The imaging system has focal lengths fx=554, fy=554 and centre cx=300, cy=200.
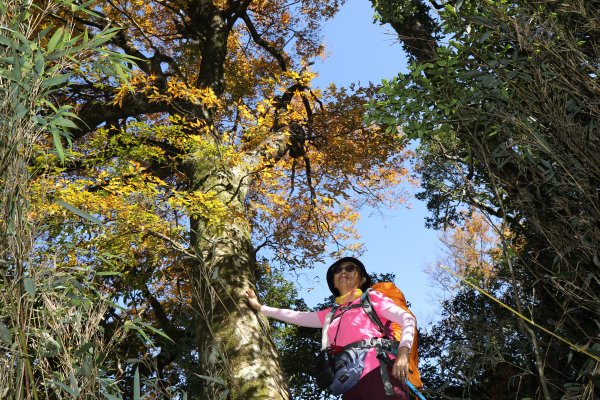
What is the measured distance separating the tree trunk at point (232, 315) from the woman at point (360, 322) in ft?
2.31

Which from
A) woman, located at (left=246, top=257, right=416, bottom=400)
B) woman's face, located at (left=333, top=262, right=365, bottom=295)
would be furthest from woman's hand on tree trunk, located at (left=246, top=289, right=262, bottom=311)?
woman's face, located at (left=333, top=262, right=365, bottom=295)

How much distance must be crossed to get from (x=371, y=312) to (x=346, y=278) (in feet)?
1.72

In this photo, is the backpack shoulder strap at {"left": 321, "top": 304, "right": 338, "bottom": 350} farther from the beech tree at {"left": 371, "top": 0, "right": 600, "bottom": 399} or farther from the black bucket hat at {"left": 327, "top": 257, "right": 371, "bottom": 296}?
the beech tree at {"left": 371, "top": 0, "right": 600, "bottom": 399}

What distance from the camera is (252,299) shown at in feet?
19.3

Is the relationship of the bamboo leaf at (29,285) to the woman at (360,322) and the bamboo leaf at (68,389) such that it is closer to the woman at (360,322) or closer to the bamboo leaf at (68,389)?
the bamboo leaf at (68,389)

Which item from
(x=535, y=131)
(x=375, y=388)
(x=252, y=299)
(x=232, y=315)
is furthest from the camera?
(x=252, y=299)

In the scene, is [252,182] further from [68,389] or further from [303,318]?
[68,389]

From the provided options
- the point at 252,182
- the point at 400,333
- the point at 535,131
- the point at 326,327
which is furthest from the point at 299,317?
the point at 252,182

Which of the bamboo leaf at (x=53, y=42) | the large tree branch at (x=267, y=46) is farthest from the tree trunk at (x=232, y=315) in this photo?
the large tree branch at (x=267, y=46)

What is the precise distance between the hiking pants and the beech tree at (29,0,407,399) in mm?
982

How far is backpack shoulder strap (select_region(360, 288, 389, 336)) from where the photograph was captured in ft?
13.2

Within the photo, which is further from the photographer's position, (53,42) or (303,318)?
(303,318)

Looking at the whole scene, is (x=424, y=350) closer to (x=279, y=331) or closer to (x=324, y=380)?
(x=279, y=331)

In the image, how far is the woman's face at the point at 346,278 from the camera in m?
4.54
